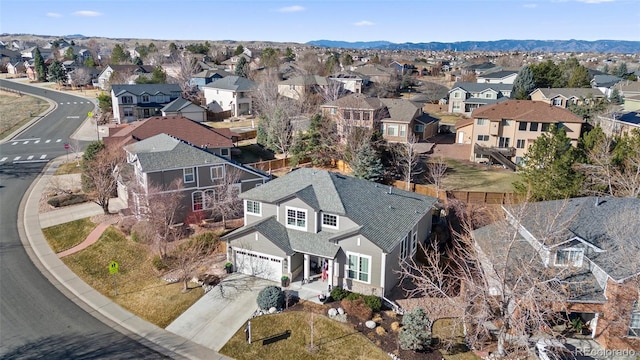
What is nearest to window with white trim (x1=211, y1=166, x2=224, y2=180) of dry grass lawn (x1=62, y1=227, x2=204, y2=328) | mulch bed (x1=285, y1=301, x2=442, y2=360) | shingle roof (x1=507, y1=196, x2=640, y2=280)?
dry grass lawn (x1=62, y1=227, x2=204, y2=328)

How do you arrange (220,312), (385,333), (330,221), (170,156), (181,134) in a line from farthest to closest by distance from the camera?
(181,134) → (170,156) → (330,221) → (220,312) → (385,333)

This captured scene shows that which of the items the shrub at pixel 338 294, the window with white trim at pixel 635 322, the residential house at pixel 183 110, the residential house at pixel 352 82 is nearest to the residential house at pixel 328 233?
the shrub at pixel 338 294

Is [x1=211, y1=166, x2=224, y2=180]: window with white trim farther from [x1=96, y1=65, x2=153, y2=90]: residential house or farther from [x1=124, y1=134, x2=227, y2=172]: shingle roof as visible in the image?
[x1=96, y1=65, x2=153, y2=90]: residential house

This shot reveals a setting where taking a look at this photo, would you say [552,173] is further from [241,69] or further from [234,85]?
[241,69]

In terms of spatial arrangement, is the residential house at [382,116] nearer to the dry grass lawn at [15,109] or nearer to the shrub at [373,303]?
the shrub at [373,303]

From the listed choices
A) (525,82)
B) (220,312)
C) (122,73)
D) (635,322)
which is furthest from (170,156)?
(122,73)

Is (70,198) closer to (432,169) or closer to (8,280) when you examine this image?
(8,280)

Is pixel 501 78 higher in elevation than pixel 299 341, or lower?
higher
